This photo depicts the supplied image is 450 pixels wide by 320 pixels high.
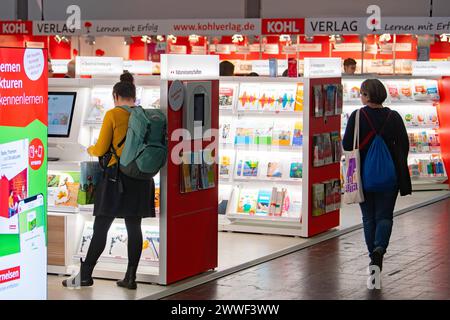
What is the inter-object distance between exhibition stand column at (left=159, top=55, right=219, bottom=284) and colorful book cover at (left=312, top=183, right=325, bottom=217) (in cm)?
195

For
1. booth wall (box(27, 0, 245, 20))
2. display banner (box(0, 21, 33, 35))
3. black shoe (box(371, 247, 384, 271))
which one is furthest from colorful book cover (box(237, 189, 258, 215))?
display banner (box(0, 21, 33, 35))

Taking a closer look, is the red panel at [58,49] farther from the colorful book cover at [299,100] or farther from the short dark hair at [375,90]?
the short dark hair at [375,90]

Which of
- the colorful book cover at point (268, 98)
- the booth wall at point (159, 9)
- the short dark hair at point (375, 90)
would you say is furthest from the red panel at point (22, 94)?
the booth wall at point (159, 9)

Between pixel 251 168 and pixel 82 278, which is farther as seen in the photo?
pixel 251 168

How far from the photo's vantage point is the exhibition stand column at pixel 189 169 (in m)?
7.20

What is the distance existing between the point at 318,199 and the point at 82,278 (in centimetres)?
328

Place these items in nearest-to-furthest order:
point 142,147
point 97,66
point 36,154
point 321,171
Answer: point 36,154 → point 142,147 → point 97,66 → point 321,171

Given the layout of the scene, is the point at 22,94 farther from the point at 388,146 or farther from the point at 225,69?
the point at 225,69

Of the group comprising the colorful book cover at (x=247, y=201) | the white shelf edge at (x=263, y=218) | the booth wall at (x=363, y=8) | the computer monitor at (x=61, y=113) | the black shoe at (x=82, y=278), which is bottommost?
the black shoe at (x=82, y=278)

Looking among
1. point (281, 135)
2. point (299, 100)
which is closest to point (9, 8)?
point (281, 135)

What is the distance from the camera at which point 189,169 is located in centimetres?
745

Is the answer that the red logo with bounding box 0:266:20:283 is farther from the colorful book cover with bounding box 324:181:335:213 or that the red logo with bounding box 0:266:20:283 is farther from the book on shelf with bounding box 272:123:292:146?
the colorful book cover with bounding box 324:181:335:213

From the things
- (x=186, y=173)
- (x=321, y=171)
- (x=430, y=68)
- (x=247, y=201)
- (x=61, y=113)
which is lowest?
(x=247, y=201)

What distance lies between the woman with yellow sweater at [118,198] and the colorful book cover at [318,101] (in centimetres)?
287
